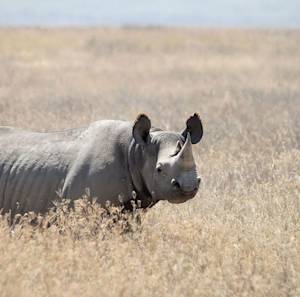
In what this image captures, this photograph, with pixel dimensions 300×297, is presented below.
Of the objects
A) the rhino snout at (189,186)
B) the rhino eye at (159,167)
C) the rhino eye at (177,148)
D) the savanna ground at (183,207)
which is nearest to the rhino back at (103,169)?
the savanna ground at (183,207)

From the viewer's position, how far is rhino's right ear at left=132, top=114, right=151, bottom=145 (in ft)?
25.6

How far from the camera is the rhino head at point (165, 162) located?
7.25 m

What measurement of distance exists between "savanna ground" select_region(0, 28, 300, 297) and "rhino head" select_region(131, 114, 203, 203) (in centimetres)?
37

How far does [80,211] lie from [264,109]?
34.1ft

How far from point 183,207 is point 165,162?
5.52 ft

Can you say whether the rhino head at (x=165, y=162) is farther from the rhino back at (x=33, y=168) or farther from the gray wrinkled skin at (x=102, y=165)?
the rhino back at (x=33, y=168)

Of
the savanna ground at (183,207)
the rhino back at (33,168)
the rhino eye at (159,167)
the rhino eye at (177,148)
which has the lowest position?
the savanna ground at (183,207)

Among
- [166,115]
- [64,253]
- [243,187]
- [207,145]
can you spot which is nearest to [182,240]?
[64,253]

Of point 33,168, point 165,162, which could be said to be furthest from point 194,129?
point 33,168

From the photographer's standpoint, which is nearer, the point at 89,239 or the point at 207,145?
the point at 89,239

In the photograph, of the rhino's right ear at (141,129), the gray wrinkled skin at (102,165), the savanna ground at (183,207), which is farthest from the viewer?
the rhino's right ear at (141,129)

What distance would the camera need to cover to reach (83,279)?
6.47m

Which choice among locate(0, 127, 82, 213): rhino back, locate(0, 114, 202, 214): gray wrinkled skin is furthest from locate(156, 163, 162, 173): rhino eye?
locate(0, 127, 82, 213): rhino back

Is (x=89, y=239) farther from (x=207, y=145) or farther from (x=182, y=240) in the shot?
(x=207, y=145)
